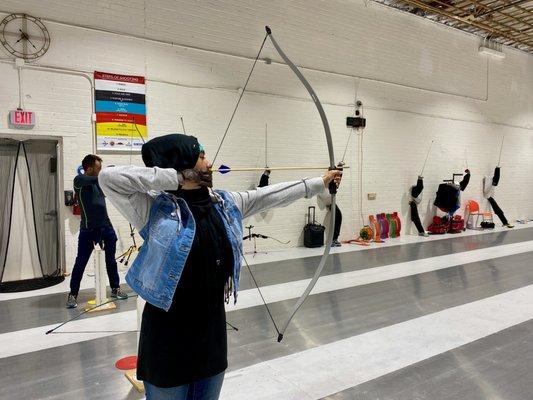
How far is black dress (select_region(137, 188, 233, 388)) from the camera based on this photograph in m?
1.08

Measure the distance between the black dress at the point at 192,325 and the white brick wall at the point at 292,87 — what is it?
4068 millimetres

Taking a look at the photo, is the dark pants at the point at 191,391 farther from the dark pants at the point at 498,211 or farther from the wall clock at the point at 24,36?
the dark pants at the point at 498,211

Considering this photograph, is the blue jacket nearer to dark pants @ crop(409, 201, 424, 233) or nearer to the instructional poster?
the instructional poster

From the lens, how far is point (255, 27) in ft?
19.1

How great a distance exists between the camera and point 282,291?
3973 millimetres

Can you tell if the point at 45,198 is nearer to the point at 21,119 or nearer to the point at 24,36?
the point at 21,119

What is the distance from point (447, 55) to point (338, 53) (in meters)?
3.06

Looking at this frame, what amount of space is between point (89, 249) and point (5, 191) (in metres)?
1.63

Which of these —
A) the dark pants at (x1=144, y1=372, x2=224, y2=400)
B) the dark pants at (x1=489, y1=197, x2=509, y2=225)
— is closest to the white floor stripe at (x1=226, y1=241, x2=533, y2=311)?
the dark pants at (x1=144, y1=372, x2=224, y2=400)

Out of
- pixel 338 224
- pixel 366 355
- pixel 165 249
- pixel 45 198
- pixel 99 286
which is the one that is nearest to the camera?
pixel 165 249

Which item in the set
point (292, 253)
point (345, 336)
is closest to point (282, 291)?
point (345, 336)

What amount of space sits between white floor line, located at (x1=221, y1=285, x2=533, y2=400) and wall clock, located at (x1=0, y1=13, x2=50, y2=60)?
405 centimetres

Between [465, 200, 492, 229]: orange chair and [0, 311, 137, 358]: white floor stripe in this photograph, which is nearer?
[0, 311, 137, 358]: white floor stripe

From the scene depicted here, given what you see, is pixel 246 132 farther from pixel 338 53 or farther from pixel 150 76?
pixel 338 53
